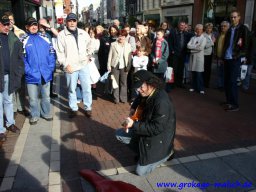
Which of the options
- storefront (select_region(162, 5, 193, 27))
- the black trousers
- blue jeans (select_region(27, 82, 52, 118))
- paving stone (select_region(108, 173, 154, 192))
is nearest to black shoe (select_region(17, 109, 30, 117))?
blue jeans (select_region(27, 82, 52, 118))

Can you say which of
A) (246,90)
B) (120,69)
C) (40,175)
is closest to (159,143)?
(40,175)

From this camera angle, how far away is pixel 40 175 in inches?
147

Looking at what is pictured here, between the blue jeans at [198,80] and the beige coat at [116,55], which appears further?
the blue jeans at [198,80]

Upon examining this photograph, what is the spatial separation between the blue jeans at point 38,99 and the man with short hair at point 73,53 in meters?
0.49

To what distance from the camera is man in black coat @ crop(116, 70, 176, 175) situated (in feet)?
11.2

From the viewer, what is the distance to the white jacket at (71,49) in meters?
5.68

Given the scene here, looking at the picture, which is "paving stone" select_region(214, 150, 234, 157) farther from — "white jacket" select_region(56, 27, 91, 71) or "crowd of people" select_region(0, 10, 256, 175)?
"white jacket" select_region(56, 27, 91, 71)

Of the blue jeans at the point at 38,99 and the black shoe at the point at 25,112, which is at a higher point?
the blue jeans at the point at 38,99

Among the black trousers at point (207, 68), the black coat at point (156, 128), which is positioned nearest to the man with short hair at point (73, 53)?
the black coat at point (156, 128)

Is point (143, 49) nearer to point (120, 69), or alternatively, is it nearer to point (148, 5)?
point (120, 69)

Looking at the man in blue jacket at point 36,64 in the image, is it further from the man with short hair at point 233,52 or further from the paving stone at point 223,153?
the man with short hair at point 233,52

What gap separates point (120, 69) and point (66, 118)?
1842mm

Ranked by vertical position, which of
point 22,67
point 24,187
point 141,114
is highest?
point 22,67

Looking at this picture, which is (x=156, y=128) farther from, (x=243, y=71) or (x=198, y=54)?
(x=243, y=71)
